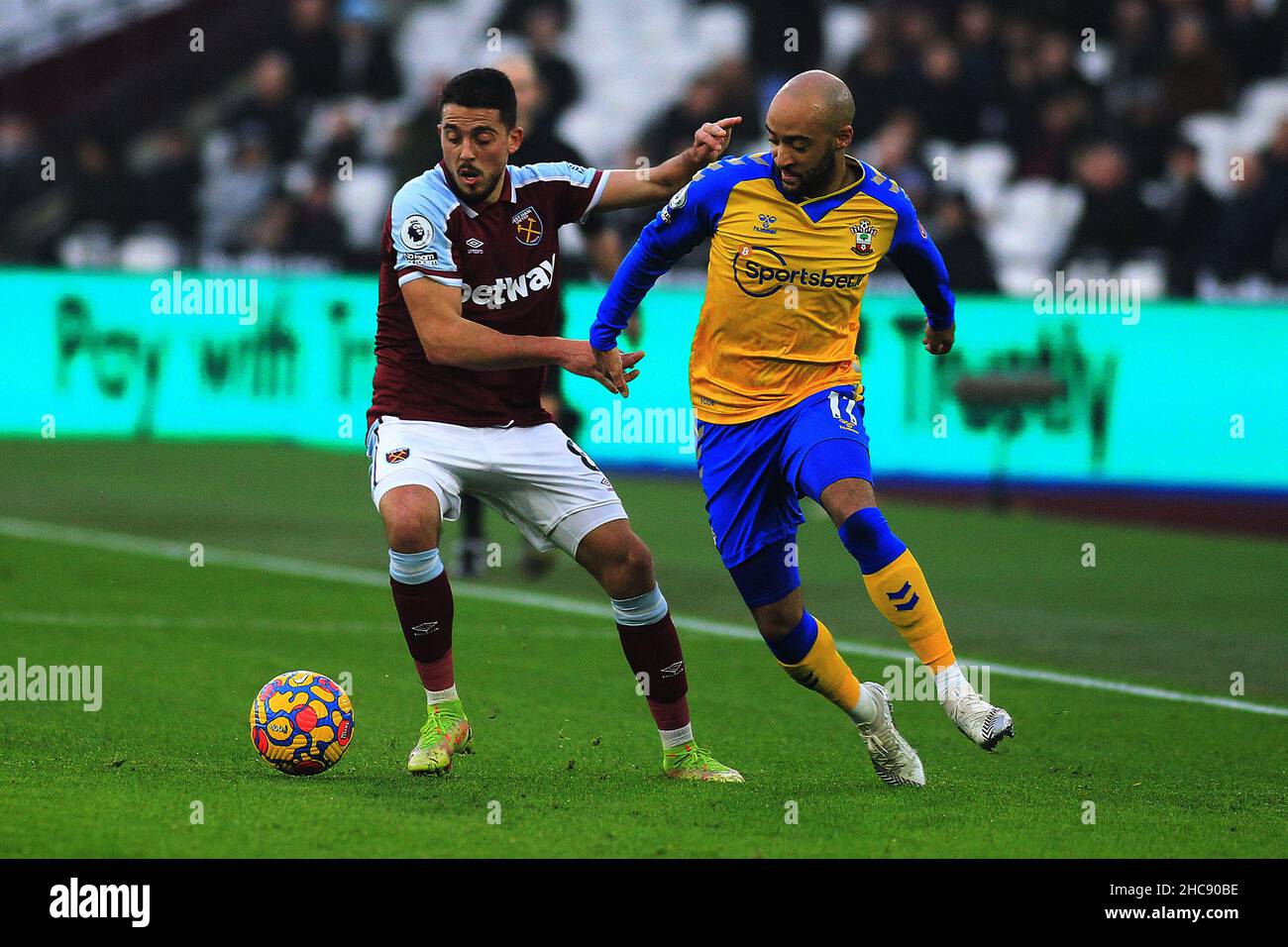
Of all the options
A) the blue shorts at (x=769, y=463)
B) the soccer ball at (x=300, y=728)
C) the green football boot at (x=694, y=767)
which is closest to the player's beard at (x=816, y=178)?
the blue shorts at (x=769, y=463)

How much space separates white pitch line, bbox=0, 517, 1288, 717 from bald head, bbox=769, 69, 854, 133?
344 centimetres

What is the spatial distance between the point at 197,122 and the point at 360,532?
13212mm

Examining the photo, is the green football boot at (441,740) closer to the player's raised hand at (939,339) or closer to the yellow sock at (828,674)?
the yellow sock at (828,674)

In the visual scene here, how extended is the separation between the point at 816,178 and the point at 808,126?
10.1 inches

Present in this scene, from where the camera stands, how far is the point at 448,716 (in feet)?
22.1

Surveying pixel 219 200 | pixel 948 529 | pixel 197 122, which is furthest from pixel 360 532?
pixel 197 122

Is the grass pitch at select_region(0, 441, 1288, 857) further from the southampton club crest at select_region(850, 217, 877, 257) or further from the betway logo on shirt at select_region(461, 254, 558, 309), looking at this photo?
the southampton club crest at select_region(850, 217, 877, 257)

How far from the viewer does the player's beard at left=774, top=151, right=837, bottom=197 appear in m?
6.51

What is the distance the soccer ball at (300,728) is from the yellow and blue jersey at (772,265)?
1485mm

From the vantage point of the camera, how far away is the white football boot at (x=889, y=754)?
6.51 meters

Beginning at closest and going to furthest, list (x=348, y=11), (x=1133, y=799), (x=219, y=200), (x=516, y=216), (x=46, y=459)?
(x=1133, y=799), (x=516, y=216), (x=46, y=459), (x=219, y=200), (x=348, y=11)
